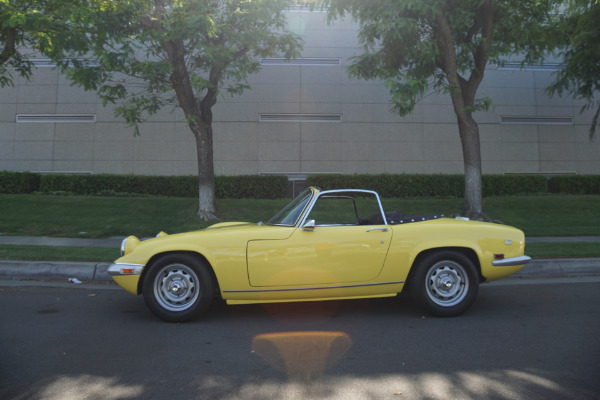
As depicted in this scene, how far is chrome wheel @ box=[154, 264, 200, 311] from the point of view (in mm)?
4414

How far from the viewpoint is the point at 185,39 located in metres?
10.8

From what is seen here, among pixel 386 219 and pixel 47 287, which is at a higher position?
pixel 386 219

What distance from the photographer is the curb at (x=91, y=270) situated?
6.74 metres

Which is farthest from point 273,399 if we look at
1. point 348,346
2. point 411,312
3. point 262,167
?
point 262,167

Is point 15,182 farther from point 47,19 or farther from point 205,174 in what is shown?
point 47,19

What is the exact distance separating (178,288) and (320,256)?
1.50m

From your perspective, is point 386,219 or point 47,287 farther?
A: point 47,287

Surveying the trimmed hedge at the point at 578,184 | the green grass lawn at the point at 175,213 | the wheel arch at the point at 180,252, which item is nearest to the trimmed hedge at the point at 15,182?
the green grass lawn at the point at 175,213

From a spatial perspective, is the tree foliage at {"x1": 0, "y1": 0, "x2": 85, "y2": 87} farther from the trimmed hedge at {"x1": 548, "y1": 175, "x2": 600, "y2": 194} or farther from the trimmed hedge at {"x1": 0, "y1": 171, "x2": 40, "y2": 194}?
the trimmed hedge at {"x1": 548, "y1": 175, "x2": 600, "y2": 194}

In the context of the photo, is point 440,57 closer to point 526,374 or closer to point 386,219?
point 386,219

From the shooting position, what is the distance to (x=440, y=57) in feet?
36.1

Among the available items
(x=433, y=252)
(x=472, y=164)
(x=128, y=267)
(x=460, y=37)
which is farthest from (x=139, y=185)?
(x=433, y=252)

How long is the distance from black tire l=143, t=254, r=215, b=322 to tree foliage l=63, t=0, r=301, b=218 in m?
6.20

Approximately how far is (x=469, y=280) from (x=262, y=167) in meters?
12.7
